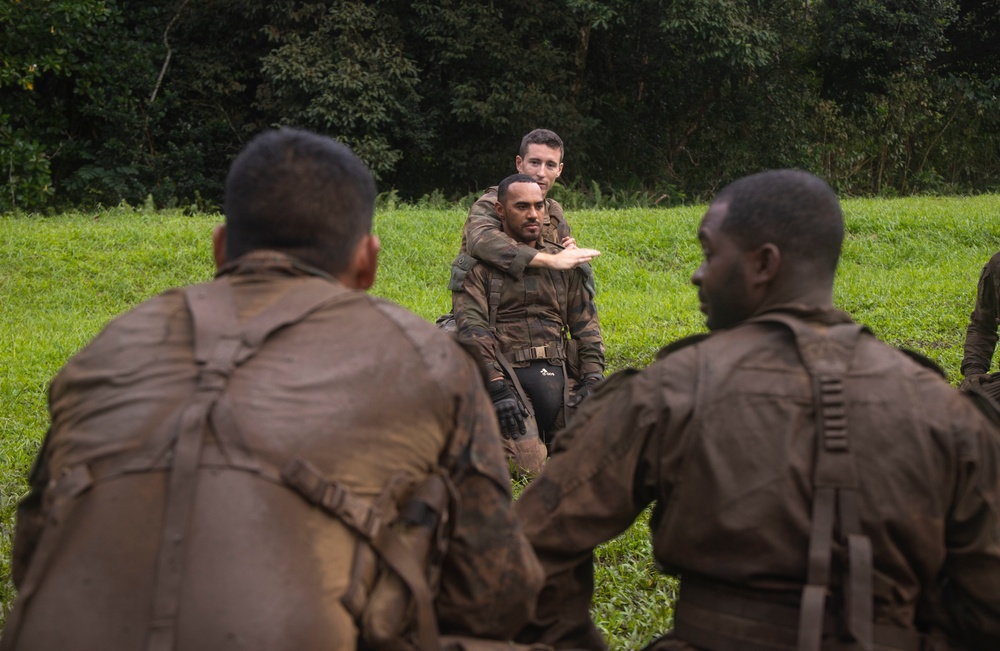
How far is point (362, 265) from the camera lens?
7.92 feet

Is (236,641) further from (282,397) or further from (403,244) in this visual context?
(403,244)

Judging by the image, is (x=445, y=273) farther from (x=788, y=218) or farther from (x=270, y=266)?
(x=270, y=266)

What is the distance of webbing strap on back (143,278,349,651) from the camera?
1859mm

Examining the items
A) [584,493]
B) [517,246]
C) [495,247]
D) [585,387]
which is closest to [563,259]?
[517,246]

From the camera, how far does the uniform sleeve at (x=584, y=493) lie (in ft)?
8.21

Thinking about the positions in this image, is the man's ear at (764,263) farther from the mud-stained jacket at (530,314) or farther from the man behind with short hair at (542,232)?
the mud-stained jacket at (530,314)

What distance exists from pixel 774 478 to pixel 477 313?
453 cm

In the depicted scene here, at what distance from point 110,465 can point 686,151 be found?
79.9 ft

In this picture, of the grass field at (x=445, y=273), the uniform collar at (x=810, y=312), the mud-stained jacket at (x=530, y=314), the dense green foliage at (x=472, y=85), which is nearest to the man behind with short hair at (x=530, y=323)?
the mud-stained jacket at (x=530, y=314)

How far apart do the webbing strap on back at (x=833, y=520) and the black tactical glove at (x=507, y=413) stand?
167 inches

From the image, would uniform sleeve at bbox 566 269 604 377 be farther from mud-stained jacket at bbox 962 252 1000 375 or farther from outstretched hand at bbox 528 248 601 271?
mud-stained jacket at bbox 962 252 1000 375

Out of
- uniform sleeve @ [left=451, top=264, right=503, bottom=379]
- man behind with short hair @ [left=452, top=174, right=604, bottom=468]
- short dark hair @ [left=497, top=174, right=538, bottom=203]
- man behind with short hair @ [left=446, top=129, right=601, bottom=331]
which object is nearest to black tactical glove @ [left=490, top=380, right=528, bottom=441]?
man behind with short hair @ [left=452, top=174, right=604, bottom=468]

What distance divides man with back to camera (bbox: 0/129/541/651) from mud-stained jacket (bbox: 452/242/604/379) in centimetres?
440

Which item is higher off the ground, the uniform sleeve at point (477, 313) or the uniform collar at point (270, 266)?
the uniform collar at point (270, 266)
